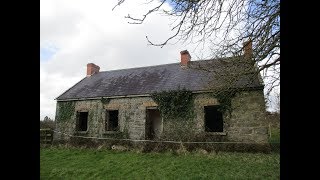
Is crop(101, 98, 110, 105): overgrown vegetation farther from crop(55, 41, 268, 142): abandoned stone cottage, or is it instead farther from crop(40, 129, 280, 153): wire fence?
crop(40, 129, 280, 153): wire fence

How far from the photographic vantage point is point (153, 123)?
18.4 meters

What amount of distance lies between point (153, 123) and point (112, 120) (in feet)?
10.5

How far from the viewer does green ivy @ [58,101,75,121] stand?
20.2 metres

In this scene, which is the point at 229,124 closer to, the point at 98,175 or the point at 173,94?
the point at 173,94

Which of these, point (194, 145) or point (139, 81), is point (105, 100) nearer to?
point (139, 81)

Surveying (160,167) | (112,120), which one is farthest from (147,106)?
(160,167)

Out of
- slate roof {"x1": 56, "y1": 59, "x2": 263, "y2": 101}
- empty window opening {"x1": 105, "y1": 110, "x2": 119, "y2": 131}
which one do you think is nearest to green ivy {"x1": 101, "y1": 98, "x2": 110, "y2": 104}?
slate roof {"x1": 56, "y1": 59, "x2": 263, "y2": 101}

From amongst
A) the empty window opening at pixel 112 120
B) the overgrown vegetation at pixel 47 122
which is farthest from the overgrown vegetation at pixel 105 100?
the overgrown vegetation at pixel 47 122

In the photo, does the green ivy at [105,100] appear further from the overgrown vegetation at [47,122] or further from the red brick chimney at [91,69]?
the overgrown vegetation at [47,122]

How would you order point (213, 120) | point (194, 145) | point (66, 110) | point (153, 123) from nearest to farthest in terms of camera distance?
point (194, 145)
point (213, 120)
point (153, 123)
point (66, 110)

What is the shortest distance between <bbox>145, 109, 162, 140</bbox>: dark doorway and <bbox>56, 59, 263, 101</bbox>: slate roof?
60.6 inches
